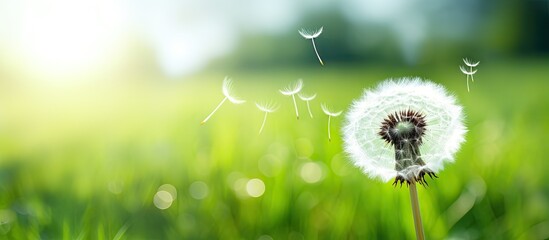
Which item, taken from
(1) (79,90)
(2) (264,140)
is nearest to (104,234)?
(2) (264,140)

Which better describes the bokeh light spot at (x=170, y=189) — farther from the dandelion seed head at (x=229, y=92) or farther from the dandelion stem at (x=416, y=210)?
the dandelion stem at (x=416, y=210)

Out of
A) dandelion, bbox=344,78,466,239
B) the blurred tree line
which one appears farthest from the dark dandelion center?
the blurred tree line

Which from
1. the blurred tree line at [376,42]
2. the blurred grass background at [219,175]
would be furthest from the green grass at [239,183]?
the blurred tree line at [376,42]

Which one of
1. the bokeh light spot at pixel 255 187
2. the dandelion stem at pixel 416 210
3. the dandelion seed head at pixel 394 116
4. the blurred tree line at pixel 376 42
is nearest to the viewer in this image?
the dandelion stem at pixel 416 210

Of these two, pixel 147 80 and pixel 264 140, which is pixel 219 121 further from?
pixel 147 80

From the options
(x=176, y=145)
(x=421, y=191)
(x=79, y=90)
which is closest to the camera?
(x=421, y=191)

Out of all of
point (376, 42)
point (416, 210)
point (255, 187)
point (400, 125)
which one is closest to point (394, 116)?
point (400, 125)
